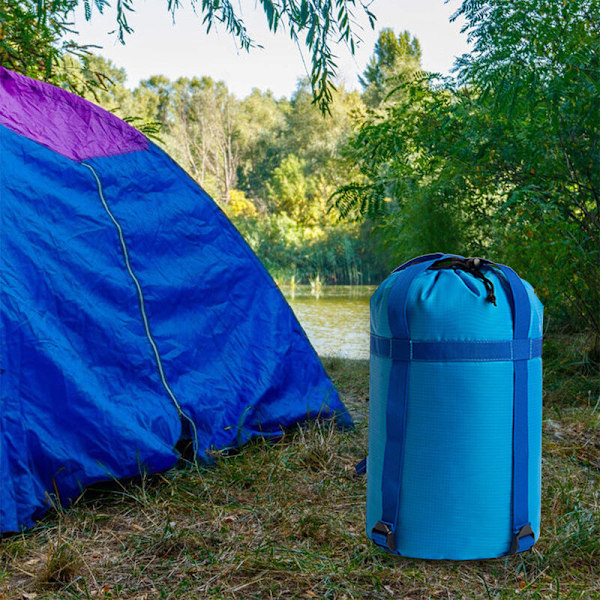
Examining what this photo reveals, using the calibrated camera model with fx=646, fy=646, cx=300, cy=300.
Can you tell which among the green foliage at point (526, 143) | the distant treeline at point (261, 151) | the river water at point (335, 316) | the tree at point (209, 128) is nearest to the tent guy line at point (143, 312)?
the green foliage at point (526, 143)

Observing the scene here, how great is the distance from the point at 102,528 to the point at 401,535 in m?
1.08

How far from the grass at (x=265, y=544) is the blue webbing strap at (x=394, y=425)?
16 cm

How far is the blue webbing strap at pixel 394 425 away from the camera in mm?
1823

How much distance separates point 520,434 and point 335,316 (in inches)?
353

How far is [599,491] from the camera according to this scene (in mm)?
2551

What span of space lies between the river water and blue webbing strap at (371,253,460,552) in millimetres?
5019

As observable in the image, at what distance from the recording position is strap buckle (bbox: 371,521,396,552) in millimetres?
1841

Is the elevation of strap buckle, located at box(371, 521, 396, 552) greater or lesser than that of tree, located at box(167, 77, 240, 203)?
lesser

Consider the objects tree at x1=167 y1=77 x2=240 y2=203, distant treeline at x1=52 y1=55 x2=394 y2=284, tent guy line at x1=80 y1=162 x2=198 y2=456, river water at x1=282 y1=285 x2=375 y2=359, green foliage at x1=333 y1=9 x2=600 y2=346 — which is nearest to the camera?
tent guy line at x1=80 y1=162 x2=198 y2=456

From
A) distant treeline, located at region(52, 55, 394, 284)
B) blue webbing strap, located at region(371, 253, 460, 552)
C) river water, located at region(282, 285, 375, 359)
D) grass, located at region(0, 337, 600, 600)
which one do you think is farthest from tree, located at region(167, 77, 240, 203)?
blue webbing strap, located at region(371, 253, 460, 552)

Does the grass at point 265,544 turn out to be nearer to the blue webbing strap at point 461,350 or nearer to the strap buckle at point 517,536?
the strap buckle at point 517,536

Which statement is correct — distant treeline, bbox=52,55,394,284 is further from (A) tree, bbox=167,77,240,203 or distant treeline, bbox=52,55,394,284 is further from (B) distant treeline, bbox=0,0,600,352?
(B) distant treeline, bbox=0,0,600,352

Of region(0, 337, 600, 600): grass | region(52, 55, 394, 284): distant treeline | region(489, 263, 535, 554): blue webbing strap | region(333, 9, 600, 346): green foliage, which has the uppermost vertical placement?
region(52, 55, 394, 284): distant treeline

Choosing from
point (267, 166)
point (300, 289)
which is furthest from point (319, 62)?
point (267, 166)
